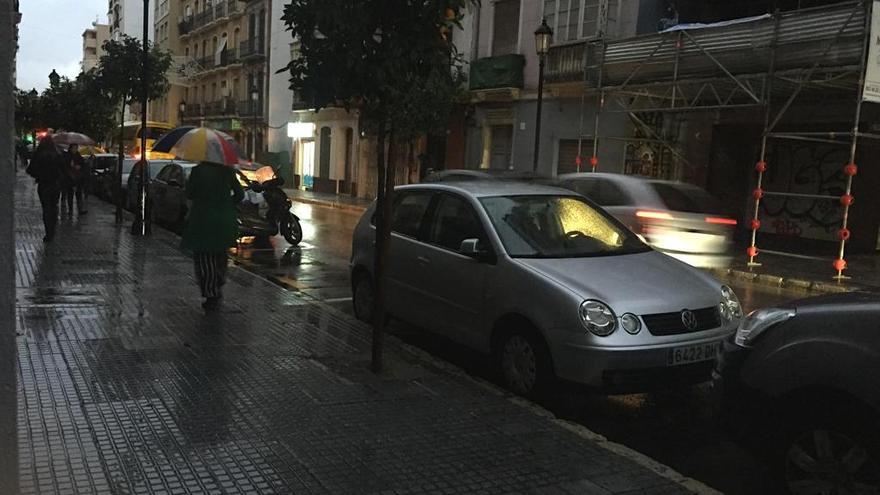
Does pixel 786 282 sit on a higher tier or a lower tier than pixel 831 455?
lower

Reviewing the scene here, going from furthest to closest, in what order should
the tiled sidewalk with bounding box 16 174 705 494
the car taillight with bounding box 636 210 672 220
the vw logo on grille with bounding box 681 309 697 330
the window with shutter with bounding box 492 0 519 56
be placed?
the window with shutter with bounding box 492 0 519 56
the car taillight with bounding box 636 210 672 220
the vw logo on grille with bounding box 681 309 697 330
the tiled sidewalk with bounding box 16 174 705 494

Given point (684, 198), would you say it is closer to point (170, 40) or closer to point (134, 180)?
point (134, 180)

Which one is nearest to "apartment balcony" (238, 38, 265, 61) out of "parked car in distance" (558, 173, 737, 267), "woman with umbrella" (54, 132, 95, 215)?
"woman with umbrella" (54, 132, 95, 215)

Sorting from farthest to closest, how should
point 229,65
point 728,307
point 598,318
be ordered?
point 229,65, point 728,307, point 598,318

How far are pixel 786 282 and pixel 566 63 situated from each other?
36.3 feet

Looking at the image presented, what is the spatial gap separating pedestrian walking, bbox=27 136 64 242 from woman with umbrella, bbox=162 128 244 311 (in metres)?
5.25

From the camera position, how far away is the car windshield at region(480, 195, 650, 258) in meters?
5.99

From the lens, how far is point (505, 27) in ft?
84.0

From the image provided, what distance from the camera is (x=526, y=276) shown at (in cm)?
553

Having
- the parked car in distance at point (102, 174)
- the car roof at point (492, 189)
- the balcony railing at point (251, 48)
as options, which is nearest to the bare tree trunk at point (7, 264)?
the car roof at point (492, 189)

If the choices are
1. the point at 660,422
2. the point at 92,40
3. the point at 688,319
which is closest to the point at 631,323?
the point at 688,319

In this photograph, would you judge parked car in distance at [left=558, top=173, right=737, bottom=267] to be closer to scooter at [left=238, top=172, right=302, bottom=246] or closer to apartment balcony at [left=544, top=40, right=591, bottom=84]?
scooter at [left=238, top=172, right=302, bottom=246]

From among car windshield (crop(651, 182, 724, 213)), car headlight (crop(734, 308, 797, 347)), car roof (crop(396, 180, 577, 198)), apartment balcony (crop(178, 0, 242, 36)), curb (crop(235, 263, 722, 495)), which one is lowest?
curb (crop(235, 263, 722, 495))

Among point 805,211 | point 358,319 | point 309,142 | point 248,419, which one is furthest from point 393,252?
point 309,142
